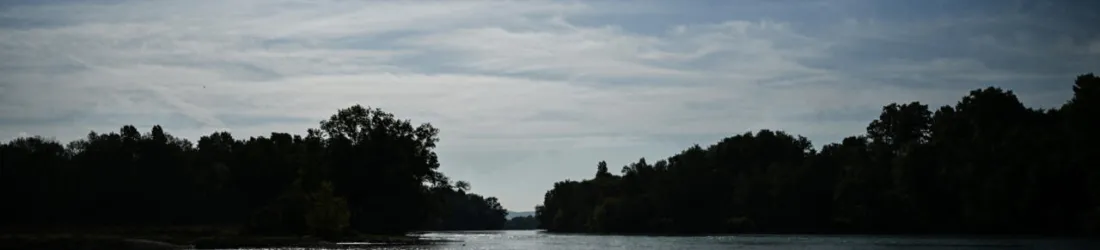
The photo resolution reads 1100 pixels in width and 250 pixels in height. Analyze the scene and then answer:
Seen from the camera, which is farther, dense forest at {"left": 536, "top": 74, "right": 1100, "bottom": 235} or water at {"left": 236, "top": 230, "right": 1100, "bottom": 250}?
dense forest at {"left": 536, "top": 74, "right": 1100, "bottom": 235}

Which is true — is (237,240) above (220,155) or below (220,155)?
below

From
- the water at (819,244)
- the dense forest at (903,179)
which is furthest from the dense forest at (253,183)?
the dense forest at (903,179)

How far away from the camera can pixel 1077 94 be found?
300 feet

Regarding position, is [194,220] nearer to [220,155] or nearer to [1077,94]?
[220,155]

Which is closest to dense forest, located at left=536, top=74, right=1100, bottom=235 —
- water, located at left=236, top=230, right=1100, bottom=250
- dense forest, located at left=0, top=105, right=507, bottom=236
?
water, located at left=236, top=230, right=1100, bottom=250

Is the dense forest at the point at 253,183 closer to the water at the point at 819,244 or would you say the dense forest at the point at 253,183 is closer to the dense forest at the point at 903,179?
the water at the point at 819,244

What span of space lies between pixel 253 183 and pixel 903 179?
6958 centimetres

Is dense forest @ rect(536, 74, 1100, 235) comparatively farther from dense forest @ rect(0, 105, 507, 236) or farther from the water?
dense forest @ rect(0, 105, 507, 236)

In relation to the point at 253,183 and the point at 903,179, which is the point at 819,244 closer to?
the point at 903,179

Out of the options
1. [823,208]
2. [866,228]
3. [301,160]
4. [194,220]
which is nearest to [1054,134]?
[866,228]

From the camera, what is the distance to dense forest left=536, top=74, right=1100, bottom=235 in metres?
95.6

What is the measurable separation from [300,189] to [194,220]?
45.5 metres

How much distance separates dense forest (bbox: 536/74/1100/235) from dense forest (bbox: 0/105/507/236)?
45.1 m

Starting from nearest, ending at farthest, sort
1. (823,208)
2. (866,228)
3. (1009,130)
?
(1009,130) < (866,228) < (823,208)
